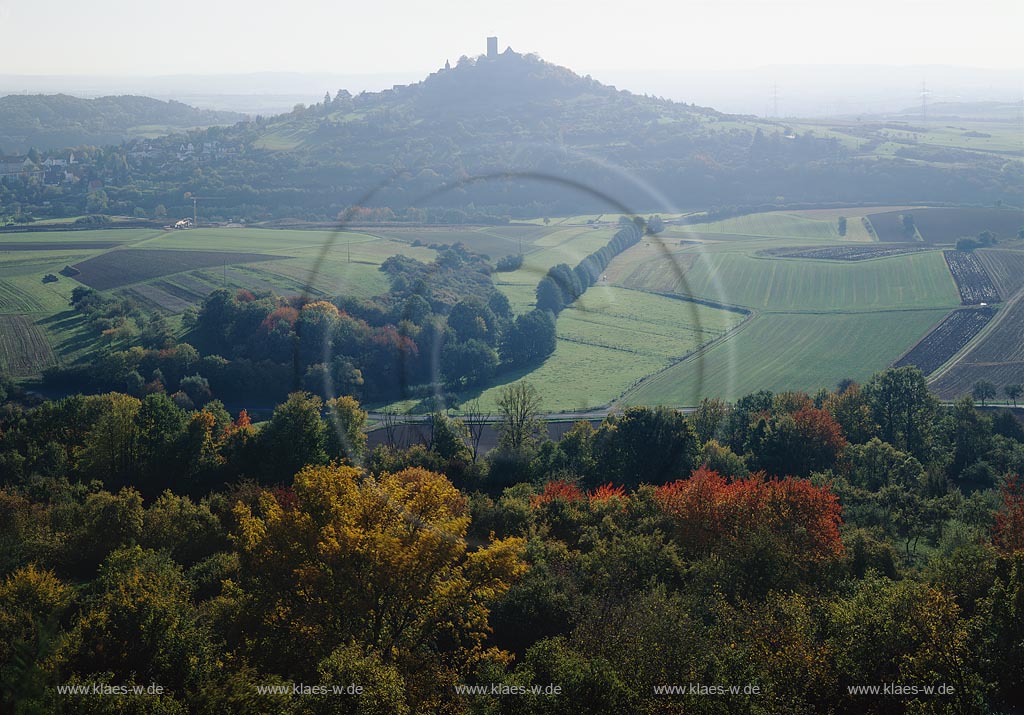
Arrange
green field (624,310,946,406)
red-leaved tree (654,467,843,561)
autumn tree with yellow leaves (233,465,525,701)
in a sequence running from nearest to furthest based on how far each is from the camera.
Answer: autumn tree with yellow leaves (233,465,525,701) → red-leaved tree (654,467,843,561) → green field (624,310,946,406)

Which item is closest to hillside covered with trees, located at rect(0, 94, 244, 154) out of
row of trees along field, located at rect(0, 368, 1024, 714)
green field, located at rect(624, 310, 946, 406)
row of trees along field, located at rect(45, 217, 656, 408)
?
row of trees along field, located at rect(45, 217, 656, 408)

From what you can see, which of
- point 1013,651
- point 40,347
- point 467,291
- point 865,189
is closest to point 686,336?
point 467,291

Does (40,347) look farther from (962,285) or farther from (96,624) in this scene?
(962,285)

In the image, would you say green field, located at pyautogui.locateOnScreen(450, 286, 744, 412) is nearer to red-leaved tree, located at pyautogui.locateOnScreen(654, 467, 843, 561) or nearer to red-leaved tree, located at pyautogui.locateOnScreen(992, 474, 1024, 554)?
red-leaved tree, located at pyautogui.locateOnScreen(654, 467, 843, 561)

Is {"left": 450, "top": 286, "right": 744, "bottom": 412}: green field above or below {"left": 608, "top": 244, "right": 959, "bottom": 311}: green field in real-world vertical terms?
below

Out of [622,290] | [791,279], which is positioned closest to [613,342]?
[622,290]
